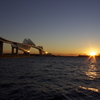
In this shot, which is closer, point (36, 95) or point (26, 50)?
point (36, 95)

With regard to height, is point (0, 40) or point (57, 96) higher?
point (0, 40)

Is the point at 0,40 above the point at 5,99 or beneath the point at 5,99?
above

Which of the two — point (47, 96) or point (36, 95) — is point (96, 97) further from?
point (36, 95)

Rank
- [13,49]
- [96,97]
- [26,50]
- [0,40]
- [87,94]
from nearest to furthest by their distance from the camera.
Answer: [96,97] < [87,94] < [0,40] < [13,49] < [26,50]

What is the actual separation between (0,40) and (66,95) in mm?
71705

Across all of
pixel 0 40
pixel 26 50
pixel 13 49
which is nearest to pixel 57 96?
pixel 0 40

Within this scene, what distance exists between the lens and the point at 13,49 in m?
110

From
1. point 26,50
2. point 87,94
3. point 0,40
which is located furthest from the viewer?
point 26,50

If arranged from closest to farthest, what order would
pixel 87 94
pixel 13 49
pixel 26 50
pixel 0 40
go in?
1. pixel 87 94
2. pixel 0 40
3. pixel 13 49
4. pixel 26 50

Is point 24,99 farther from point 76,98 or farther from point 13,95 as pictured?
point 76,98

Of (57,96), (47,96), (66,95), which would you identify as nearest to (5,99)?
(47,96)

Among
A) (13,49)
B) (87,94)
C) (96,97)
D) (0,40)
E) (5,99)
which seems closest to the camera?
(5,99)

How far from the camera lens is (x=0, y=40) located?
236ft

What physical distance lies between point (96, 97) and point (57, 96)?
234 centimetres
